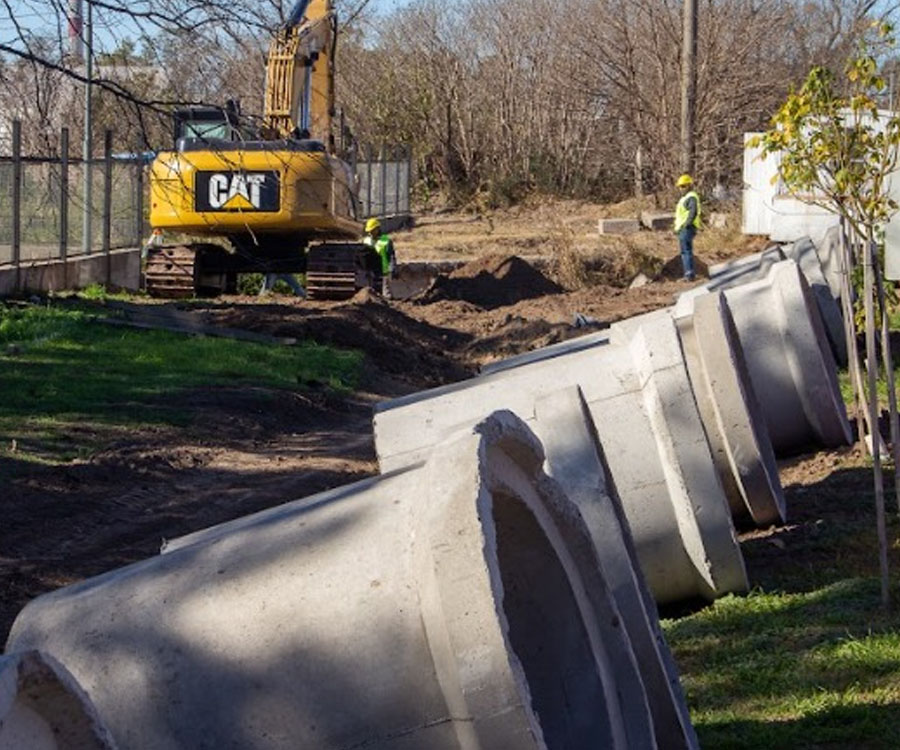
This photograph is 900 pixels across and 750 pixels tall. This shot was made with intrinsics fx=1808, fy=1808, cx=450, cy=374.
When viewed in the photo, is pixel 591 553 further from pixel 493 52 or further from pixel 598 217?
pixel 493 52

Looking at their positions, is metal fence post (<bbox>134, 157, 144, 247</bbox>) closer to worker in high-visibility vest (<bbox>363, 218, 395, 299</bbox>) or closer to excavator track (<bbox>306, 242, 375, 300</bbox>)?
worker in high-visibility vest (<bbox>363, 218, 395, 299</bbox>)

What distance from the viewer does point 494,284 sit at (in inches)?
1160

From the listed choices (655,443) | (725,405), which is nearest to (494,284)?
(725,405)

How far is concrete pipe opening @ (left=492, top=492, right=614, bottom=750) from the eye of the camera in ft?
16.1

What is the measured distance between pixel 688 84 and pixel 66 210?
Result: 1617cm

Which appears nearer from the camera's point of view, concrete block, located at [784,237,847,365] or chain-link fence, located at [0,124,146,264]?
concrete block, located at [784,237,847,365]

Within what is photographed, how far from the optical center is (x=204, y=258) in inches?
1046

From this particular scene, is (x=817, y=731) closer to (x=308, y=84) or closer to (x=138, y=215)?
(x=308, y=84)

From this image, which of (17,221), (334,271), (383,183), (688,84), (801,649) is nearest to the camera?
(801,649)

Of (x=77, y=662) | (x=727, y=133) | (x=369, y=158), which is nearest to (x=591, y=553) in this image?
(x=77, y=662)

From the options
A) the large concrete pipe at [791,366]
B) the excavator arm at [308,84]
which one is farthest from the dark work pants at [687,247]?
the large concrete pipe at [791,366]

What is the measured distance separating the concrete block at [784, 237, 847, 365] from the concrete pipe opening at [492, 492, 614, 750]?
12.2 metres

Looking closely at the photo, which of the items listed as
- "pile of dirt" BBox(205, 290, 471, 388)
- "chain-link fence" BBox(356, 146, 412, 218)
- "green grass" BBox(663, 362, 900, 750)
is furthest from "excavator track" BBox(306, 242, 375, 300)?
"green grass" BBox(663, 362, 900, 750)

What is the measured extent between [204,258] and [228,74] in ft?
56.1
